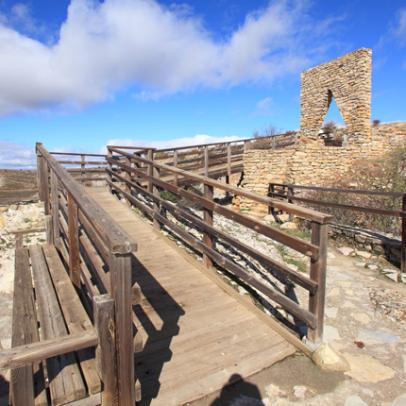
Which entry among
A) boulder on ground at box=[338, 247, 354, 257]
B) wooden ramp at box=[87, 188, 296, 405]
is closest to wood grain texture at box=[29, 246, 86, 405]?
wooden ramp at box=[87, 188, 296, 405]

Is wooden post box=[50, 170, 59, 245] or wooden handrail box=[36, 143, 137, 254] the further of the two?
wooden post box=[50, 170, 59, 245]

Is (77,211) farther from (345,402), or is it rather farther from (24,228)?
(24,228)

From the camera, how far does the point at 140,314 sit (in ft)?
9.96

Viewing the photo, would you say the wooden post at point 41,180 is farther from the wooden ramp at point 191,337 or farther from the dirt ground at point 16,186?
the wooden ramp at point 191,337

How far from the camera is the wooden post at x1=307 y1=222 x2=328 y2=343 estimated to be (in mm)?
2578

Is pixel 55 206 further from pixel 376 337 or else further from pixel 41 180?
pixel 376 337

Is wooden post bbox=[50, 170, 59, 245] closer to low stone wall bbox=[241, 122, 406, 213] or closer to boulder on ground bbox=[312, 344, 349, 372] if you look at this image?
boulder on ground bbox=[312, 344, 349, 372]

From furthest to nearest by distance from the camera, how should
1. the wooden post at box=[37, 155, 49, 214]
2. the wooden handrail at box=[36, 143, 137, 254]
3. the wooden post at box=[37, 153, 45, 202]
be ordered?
1. the wooden post at box=[37, 153, 45, 202]
2. the wooden post at box=[37, 155, 49, 214]
3. the wooden handrail at box=[36, 143, 137, 254]

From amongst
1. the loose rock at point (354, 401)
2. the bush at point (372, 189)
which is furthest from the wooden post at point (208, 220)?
the bush at point (372, 189)

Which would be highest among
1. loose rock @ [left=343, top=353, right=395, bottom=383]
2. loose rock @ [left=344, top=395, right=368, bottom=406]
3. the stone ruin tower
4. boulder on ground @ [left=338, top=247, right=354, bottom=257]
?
the stone ruin tower

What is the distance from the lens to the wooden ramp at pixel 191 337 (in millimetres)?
2268

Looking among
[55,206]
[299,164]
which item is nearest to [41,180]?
[55,206]

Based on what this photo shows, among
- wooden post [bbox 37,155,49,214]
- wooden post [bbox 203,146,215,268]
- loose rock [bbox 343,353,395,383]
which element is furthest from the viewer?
wooden post [bbox 37,155,49,214]

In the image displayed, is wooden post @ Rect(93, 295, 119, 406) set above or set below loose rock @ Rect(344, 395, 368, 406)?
above
